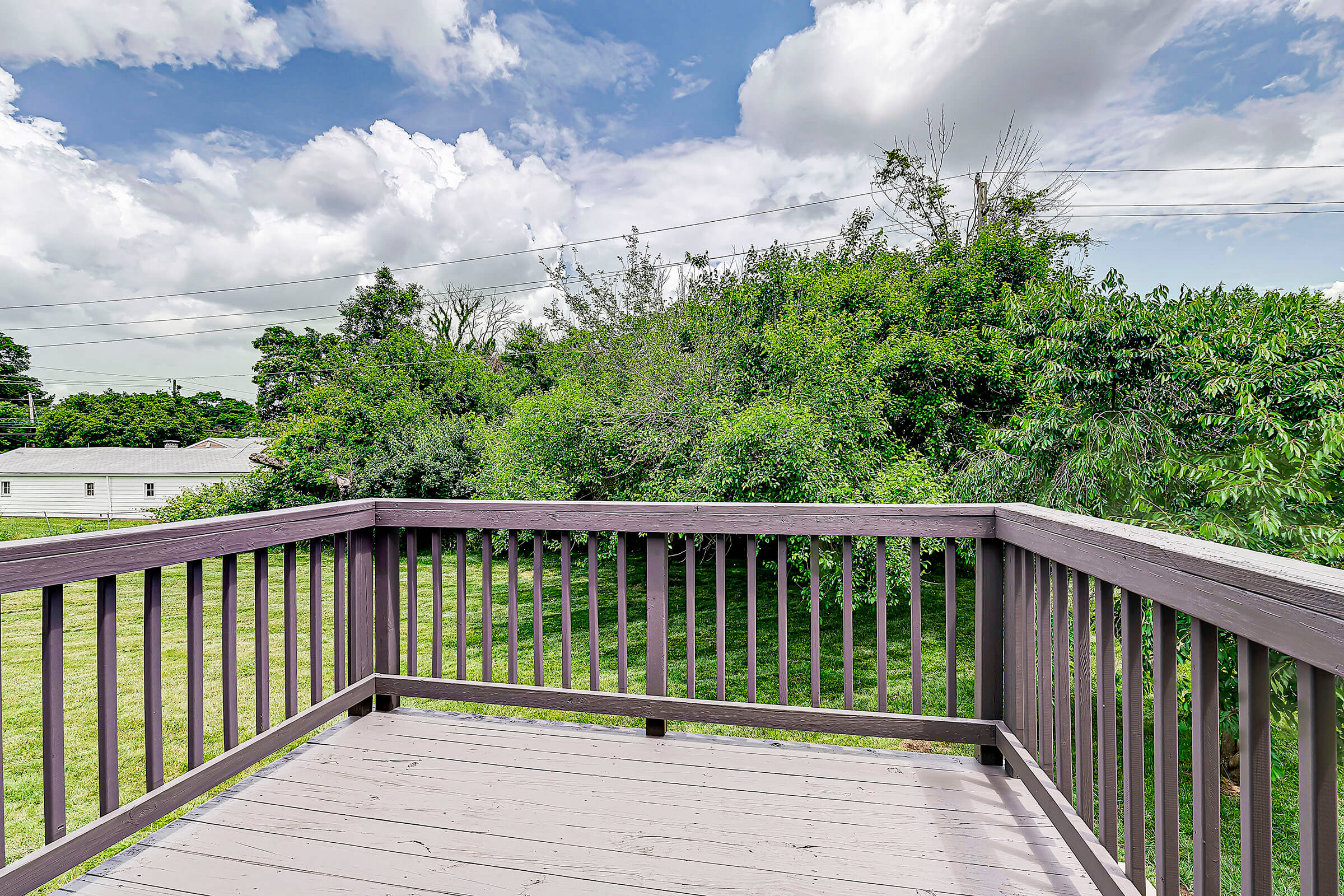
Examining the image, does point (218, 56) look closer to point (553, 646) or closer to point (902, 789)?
point (553, 646)

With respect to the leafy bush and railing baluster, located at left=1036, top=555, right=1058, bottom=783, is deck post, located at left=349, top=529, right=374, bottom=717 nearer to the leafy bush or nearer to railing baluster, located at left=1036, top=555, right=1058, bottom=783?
railing baluster, located at left=1036, top=555, right=1058, bottom=783

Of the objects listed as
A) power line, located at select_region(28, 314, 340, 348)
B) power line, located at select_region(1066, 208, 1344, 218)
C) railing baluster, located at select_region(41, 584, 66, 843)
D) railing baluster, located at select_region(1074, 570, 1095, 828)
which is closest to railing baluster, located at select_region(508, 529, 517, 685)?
railing baluster, located at select_region(41, 584, 66, 843)

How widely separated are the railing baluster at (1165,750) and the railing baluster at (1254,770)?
0.19 meters

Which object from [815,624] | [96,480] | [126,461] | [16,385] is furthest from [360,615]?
[16,385]

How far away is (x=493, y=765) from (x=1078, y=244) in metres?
9.90

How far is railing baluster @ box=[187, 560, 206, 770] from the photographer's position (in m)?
1.67

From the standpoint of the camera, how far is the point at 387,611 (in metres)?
2.46

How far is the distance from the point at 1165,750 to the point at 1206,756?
12 cm

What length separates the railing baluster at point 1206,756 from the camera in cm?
98

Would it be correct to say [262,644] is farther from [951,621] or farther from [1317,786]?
[1317,786]

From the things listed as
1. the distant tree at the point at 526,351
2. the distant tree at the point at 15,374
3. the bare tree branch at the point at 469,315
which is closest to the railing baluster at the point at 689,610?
the distant tree at the point at 526,351

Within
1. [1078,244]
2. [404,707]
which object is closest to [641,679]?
[404,707]

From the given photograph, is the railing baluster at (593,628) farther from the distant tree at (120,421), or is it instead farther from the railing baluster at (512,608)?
the distant tree at (120,421)

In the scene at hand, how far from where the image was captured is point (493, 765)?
204 centimetres
